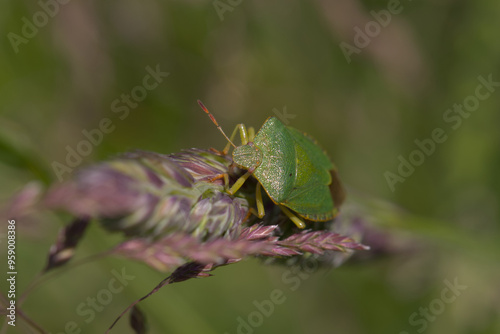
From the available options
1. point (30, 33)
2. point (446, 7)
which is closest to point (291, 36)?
point (446, 7)

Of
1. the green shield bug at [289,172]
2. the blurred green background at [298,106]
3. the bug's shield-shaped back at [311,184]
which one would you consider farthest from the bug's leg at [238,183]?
the blurred green background at [298,106]

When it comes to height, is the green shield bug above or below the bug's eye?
below

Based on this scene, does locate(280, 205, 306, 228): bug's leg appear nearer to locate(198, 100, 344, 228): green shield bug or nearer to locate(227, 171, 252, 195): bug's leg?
locate(198, 100, 344, 228): green shield bug

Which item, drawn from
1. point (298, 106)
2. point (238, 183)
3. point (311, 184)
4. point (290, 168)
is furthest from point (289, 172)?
point (298, 106)

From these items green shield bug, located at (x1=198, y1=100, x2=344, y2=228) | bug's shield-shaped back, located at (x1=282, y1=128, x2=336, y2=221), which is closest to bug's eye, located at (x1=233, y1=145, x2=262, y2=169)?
green shield bug, located at (x1=198, y1=100, x2=344, y2=228)

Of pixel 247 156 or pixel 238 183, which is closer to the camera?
pixel 238 183

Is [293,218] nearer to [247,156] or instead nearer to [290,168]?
[290,168]

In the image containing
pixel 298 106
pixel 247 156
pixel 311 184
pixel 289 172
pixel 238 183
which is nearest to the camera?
pixel 238 183
